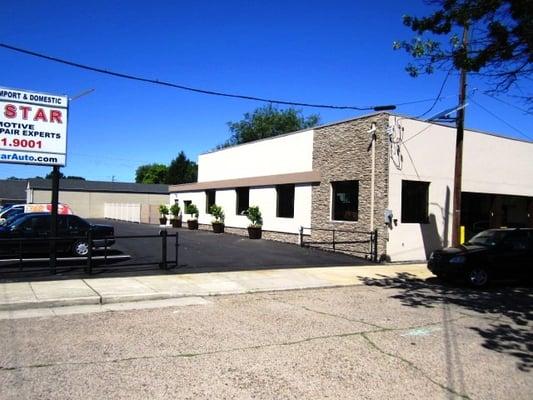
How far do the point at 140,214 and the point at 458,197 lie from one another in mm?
37900

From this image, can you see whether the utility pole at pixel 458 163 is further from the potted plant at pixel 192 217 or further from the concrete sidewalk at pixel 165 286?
the potted plant at pixel 192 217

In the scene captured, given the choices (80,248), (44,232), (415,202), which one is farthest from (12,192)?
(415,202)

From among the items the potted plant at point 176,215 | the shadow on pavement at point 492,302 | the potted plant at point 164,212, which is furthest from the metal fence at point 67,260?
the potted plant at point 164,212

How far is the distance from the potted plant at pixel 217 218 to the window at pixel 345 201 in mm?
9858

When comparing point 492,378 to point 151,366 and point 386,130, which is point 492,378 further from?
point 386,130

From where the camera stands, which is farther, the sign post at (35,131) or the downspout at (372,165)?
the downspout at (372,165)

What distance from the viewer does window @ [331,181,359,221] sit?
20712 millimetres

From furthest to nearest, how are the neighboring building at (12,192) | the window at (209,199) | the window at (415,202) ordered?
the neighboring building at (12,192) < the window at (209,199) < the window at (415,202)

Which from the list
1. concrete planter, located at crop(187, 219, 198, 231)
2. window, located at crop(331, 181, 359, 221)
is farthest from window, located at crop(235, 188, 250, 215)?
window, located at crop(331, 181, 359, 221)

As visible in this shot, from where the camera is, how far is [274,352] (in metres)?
6.97

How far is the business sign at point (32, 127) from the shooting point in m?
12.8

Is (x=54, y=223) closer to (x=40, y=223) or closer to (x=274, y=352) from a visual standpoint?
(x=40, y=223)

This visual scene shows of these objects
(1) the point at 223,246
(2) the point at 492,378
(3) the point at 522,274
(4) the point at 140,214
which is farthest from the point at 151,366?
(4) the point at 140,214

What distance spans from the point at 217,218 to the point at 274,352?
926 inches
